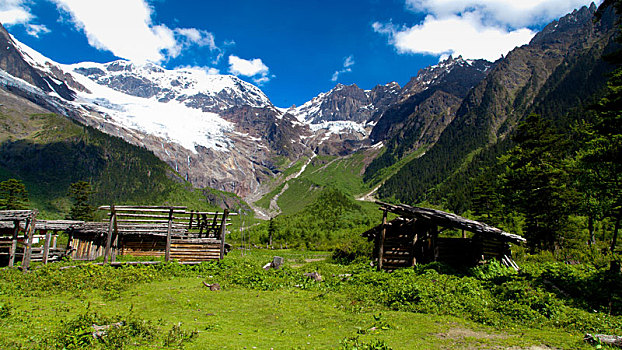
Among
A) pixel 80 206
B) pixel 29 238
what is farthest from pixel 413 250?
pixel 80 206

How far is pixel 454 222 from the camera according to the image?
20812mm

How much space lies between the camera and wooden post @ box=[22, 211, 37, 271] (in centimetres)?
2123

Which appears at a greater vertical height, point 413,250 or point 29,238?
point 413,250

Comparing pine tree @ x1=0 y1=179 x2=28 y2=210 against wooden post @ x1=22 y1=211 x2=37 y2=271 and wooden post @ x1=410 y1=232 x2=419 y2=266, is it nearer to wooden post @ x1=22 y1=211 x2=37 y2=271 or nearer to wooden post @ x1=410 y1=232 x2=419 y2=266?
wooden post @ x1=22 y1=211 x2=37 y2=271

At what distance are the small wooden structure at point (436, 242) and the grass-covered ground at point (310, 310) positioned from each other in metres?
2.68

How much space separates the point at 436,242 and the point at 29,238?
2756cm

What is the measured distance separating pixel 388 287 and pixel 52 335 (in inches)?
516

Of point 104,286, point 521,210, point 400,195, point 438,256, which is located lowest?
point 104,286

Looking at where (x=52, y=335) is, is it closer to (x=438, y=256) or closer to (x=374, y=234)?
(x=438, y=256)

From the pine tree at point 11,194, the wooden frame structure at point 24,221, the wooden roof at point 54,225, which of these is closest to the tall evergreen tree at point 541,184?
the wooden frame structure at point 24,221

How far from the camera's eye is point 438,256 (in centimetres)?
2222

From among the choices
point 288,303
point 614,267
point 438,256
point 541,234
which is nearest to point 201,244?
point 288,303

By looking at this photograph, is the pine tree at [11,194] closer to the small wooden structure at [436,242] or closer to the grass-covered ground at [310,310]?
the grass-covered ground at [310,310]

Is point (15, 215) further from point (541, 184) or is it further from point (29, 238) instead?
point (541, 184)
